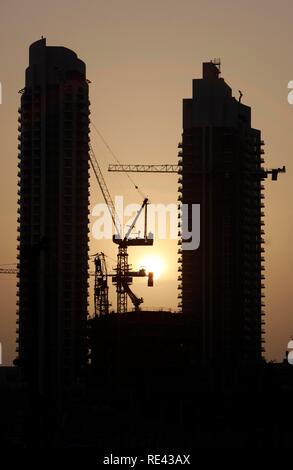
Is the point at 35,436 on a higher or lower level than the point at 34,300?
lower
